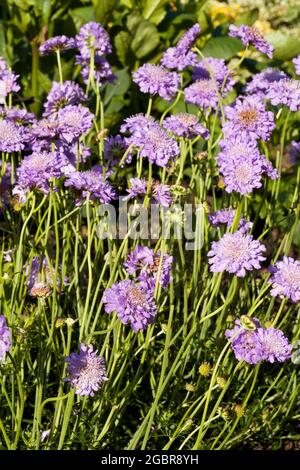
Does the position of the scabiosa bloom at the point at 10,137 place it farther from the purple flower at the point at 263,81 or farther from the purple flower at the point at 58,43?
the purple flower at the point at 263,81

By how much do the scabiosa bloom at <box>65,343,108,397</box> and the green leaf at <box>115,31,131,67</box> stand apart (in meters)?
1.62

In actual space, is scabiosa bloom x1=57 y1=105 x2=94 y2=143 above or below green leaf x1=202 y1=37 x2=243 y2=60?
below

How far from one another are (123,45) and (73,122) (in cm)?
127

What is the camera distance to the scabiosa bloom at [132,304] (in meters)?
1.28

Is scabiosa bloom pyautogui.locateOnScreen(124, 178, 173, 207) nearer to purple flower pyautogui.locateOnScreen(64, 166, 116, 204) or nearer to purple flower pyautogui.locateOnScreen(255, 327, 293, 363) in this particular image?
purple flower pyautogui.locateOnScreen(64, 166, 116, 204)

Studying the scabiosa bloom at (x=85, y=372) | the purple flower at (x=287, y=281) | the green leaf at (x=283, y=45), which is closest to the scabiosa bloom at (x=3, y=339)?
the scabiosa bloom at (x=85, y=372)

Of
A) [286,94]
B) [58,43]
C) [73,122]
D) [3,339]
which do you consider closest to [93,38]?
[58,43]

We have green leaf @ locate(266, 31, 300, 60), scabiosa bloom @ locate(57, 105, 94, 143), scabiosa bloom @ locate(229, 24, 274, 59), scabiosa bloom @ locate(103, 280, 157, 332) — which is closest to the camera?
scabiosa bloom @ locate(103, 280, 157, 332)

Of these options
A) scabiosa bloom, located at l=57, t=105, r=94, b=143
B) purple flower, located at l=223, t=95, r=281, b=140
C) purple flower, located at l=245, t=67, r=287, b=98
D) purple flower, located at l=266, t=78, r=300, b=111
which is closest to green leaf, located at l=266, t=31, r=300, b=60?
purple flower, located at l=245, t=67, r=287, b=98

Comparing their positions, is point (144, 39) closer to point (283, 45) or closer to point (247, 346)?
point (283, 45)

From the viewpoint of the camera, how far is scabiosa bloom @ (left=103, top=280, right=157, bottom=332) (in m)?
1.28

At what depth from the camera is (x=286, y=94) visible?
1.66 metres

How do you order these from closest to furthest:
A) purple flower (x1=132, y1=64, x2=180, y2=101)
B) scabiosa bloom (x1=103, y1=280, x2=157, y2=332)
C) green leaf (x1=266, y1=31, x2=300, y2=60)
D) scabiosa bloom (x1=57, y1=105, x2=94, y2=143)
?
scabiosa bloom (x1=103, y1=280, x2=157, y2=332), scabiosa bloom (x1=57, y1=105, x2=94, y2=143), purple flower (x1=132, y1=64, x2=180, y2=101), green leaf (x1=266, y1=31, x2=300, y2=60)

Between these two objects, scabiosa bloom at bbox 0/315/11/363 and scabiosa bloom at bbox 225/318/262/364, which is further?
scabiosa bloom at bbox 225/318/262/364
